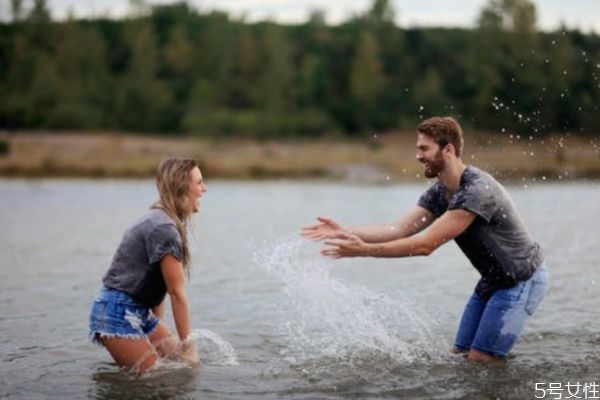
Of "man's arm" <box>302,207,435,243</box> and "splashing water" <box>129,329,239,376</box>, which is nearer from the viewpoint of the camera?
"splashing water" <box>129,329,239,376</box>

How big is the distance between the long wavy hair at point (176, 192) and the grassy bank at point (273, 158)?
145 ft

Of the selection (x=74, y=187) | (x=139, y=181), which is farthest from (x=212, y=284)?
(x=139, y=181)

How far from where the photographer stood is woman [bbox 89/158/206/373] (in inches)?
307

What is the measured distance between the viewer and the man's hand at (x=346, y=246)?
775 centimetres

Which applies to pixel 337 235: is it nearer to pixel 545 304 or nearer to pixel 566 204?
pixel 545 304

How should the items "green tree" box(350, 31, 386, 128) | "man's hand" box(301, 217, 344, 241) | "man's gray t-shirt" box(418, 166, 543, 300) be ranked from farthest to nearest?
"green tree" box(350, 31, 386, 128) → "man's gray t-shirt" box(418, 166, 543, 300) → "man's hand" box(301, 217, 344, 241)

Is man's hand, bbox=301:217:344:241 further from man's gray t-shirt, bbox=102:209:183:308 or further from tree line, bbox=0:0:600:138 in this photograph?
tree line, bbox=0:0:600:138

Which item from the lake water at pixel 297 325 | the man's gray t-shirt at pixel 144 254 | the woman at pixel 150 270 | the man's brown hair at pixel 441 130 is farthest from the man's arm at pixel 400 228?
the man's gray t-shirt at pixel 144 254

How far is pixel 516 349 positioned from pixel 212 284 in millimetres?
6609

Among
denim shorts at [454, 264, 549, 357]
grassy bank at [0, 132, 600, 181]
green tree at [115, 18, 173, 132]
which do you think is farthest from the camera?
green tree at [115, 18, 173, 132]

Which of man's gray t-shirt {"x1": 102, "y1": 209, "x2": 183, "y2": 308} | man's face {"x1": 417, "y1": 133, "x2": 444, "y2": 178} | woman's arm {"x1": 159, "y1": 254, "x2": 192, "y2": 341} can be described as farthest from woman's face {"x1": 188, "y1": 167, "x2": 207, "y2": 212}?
man's face {"x1": 417, "y1": 133, "x2": 444, "y2": 178}

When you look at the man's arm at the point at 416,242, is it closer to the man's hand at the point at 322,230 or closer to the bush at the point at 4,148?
the man's hand at the point at 322,230

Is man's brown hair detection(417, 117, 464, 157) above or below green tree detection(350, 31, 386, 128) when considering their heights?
above

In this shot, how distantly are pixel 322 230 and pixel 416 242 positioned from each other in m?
0.74
